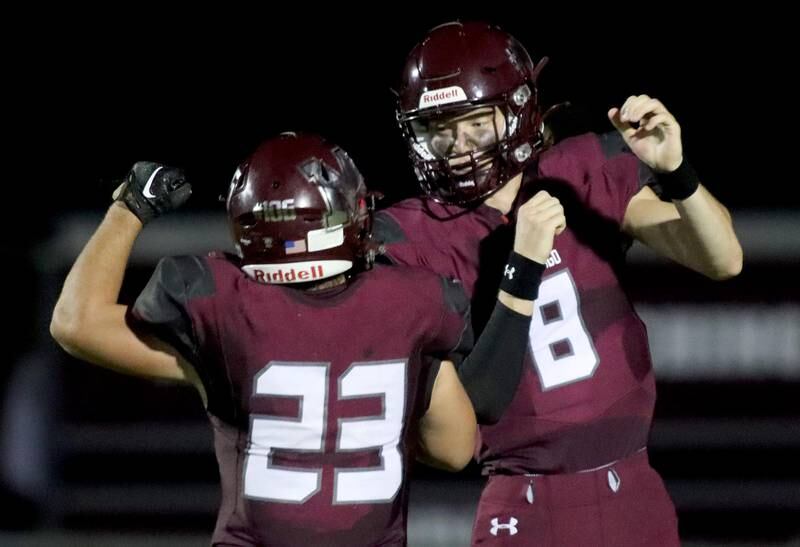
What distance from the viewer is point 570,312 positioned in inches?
102

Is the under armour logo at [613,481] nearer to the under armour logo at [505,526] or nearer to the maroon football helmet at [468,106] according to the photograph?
the under armour logo at [505,526]

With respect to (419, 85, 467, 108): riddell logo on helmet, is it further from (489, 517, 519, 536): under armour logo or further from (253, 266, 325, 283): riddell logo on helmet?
(489, 517, 519, 536): under armour logo

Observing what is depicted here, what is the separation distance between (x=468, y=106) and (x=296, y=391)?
735 millimetres

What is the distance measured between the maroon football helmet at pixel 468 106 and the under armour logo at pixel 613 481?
1.96 feet

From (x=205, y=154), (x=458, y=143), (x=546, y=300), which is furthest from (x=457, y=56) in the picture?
(x=205, y=154)

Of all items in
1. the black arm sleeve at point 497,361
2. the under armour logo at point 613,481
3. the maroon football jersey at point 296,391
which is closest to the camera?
the maroon football jersey at point 296,391

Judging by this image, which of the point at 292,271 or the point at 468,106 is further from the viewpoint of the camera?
the point at 468,106

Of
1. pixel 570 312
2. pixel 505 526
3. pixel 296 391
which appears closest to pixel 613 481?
pixel 505 526

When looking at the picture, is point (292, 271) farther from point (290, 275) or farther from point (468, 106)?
point (468, 106)

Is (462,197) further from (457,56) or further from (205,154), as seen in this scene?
(205,154)

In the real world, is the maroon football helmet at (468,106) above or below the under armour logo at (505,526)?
above

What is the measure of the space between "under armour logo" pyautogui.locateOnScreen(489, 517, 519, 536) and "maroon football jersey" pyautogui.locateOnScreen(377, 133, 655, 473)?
0.10 m

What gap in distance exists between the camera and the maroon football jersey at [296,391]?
7.26 feet

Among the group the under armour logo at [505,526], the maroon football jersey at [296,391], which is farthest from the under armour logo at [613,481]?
the maroon football jersey at [296,391]
